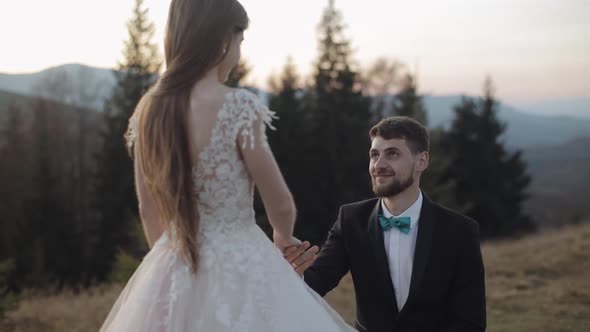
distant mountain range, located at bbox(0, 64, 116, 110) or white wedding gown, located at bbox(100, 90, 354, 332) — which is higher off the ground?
distant mountain range, located at bbox(0, 64, 116, 110)

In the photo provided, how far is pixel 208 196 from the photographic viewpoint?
2.26 metres

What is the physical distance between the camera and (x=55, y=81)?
119 ft

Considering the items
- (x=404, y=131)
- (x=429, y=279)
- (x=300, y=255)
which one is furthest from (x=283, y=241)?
(x=404, y=131)

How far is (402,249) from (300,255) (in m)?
0.91

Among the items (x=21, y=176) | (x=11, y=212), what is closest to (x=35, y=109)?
(x=21, y=176)

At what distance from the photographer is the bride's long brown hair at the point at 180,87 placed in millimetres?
2154

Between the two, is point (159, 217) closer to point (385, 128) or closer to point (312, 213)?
point (385, 128)

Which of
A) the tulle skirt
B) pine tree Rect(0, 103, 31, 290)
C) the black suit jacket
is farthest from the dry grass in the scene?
pine tree Rect(0, 103, 31, 290)

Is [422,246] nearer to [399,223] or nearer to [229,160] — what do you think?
[399,223]

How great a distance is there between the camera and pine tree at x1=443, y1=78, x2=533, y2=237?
1277 inches

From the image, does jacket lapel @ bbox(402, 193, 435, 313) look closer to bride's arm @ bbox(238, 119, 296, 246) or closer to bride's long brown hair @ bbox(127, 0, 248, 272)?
bride's arm @ bbox(238, 119, 296, 246)

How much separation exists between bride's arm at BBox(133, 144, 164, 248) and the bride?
0.01 meters

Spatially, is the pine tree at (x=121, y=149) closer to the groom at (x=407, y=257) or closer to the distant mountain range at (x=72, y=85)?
the distant mountain range at (x=72, y=85)

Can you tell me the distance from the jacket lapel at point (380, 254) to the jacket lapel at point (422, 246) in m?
0.12
